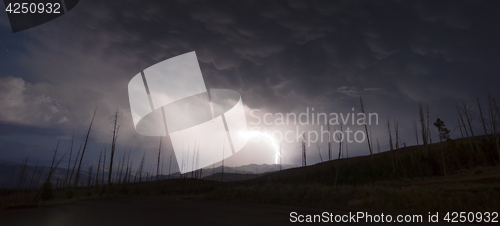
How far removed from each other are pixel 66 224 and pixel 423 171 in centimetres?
3822

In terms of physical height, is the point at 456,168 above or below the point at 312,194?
above

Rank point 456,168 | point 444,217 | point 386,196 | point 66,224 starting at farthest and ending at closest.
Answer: point 456,168
point 386,196
point 444,217
point 66,224

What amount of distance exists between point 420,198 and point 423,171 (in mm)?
23974

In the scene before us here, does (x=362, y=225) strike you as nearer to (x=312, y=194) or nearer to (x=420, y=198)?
(x=420, y=198)

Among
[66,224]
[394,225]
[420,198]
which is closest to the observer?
[66,224]

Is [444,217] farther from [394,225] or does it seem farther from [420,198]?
[394,225]

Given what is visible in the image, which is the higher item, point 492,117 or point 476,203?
point 492,117

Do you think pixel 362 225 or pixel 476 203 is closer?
pixel 362 225

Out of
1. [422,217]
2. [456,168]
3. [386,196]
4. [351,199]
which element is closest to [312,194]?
[351,199]

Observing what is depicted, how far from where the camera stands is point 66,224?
801 centimetres

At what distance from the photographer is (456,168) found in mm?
31266

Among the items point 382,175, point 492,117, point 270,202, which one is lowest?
point 270,202

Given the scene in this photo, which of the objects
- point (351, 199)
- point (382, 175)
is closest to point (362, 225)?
point (351, 199)

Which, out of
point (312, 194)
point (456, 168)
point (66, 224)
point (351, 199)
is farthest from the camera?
point (456, 168)
